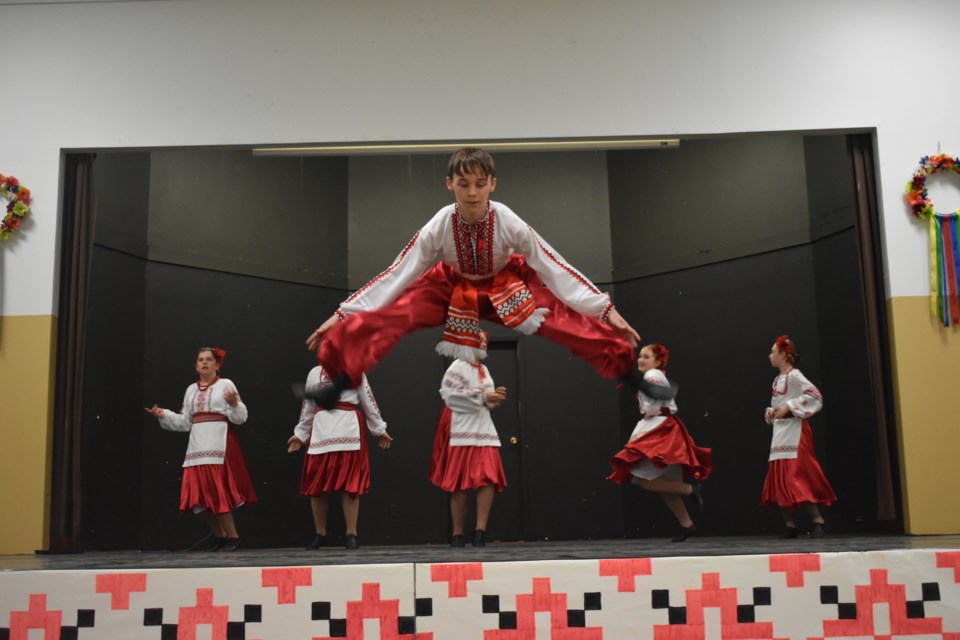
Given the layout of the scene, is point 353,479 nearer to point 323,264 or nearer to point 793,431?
point 793,431

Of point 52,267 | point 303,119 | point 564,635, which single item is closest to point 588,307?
point 564,635

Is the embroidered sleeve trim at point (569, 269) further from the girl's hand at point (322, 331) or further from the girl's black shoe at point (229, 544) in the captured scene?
the girl's black shoe at point (229, 544)

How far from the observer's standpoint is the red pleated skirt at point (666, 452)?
487cm

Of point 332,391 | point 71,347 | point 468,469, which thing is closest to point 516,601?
point 332,391

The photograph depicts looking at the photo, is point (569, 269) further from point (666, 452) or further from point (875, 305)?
point (875, 305)

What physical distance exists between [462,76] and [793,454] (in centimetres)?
297

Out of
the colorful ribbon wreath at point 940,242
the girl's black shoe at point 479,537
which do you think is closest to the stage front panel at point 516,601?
the girl's black shoe at point 479,537

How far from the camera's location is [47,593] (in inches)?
109

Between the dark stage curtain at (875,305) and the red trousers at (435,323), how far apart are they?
100 inches

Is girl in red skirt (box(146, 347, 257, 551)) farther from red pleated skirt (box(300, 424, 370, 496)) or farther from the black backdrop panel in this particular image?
the black backdrop panel

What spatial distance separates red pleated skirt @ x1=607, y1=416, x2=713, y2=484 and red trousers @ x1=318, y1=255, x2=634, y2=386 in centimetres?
150

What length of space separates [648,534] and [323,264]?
3.45 meters

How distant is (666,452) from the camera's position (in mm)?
4875

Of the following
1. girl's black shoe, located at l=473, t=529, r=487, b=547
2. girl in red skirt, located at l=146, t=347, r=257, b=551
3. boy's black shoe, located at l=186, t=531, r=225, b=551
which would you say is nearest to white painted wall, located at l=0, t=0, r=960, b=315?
girl in red skirt, located at l=146, t=347, r=257, b=551
